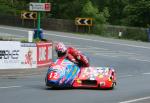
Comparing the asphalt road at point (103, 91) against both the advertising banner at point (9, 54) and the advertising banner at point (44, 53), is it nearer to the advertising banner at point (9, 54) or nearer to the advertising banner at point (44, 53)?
the advertising banner at point (9, 54)

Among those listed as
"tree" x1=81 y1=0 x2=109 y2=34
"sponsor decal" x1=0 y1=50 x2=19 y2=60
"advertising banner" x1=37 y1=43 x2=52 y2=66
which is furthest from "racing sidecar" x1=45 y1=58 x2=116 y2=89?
"tree" x1=81 y1=0 x2=109 y2=34

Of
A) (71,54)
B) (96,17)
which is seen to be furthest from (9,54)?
(96,17)

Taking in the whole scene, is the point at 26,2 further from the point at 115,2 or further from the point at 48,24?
the point at 48,24

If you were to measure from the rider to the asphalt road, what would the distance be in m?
1.00

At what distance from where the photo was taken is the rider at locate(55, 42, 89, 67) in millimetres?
17469

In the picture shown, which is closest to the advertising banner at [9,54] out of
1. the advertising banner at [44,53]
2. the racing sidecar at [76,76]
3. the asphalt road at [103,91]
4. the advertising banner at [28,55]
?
the advertising banner at [28,55]

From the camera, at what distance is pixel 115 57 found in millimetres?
37812

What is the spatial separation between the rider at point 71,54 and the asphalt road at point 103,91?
3.29 feet

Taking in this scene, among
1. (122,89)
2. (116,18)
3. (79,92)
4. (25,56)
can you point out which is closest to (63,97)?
(79,92)

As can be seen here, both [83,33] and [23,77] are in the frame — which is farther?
[83,33]

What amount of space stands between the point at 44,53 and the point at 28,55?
1600 mm

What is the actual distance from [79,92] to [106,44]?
95.9 feet

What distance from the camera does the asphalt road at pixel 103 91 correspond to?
14.9 metres

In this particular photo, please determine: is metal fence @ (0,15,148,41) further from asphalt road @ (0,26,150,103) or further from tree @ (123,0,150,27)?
asphalt road @ (0,26,150,103)
